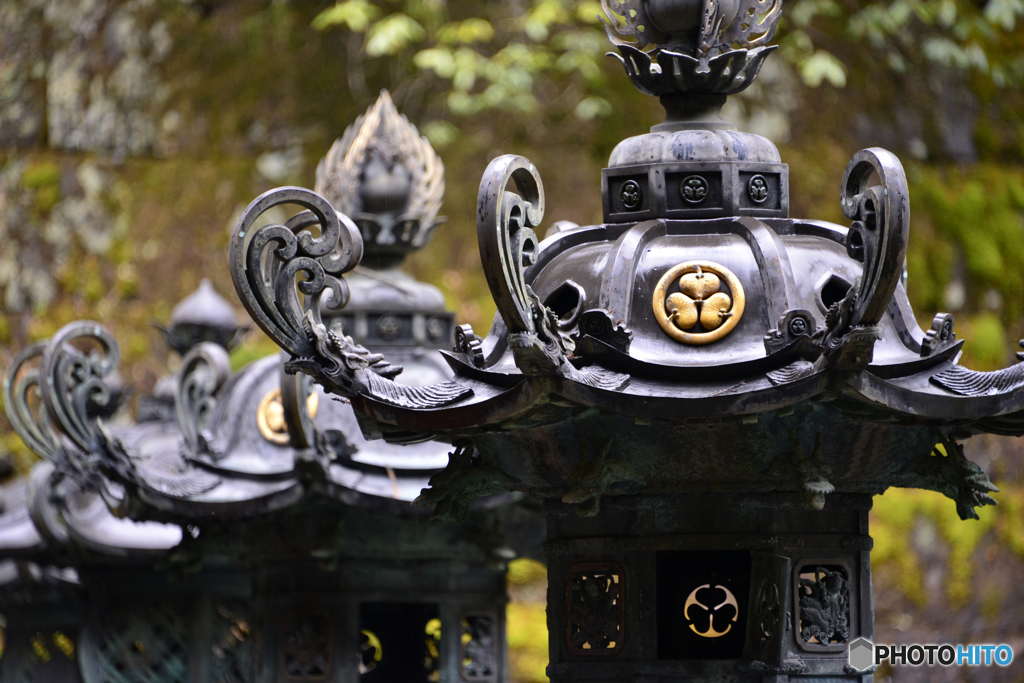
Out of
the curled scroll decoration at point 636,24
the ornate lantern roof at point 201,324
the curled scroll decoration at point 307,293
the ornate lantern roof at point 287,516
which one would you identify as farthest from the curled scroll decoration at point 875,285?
the ornate lantern roof at point 201,324

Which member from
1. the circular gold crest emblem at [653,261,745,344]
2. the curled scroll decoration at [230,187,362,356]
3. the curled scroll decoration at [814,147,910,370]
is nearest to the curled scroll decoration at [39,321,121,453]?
the curled scroll decoration at [230,187,362,356]

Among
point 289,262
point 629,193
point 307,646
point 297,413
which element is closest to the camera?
point 289,262

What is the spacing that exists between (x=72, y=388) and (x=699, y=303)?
392cm

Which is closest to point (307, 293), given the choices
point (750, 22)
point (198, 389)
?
point (750, 22)

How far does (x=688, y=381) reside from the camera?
3904 millimetres

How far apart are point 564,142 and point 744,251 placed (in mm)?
10027

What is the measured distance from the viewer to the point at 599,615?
4504mm

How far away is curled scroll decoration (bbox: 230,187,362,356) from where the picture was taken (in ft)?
13.7

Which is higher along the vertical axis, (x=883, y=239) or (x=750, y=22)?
(x=750, y=22)

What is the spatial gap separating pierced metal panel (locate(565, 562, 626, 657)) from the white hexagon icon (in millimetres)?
708

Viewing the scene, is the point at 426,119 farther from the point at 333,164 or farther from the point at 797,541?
the point at 797,541

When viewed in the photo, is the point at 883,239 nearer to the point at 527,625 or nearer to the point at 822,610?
the point at 822,610

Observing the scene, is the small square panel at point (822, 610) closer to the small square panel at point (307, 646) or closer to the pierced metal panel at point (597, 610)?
the pierced metal panel at point (597, 610)

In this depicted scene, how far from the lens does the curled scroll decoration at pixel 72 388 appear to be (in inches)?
266
